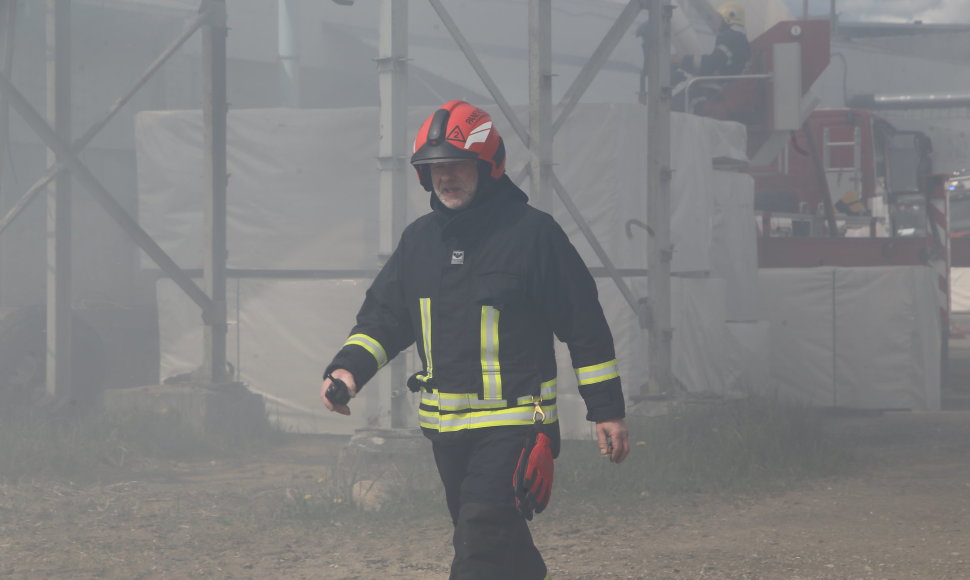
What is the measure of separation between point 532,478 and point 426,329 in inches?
25.1

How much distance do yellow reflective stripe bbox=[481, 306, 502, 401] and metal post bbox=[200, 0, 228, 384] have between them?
6649mm

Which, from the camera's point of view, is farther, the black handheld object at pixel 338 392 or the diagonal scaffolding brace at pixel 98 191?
the diagonal scaffolding brace at pixel 98 191

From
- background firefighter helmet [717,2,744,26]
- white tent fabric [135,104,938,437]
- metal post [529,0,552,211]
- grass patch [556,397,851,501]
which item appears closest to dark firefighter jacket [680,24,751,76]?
background firefighter helmet [717,2,744,26]

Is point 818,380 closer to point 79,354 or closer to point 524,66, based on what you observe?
point 79,354

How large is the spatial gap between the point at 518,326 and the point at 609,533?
9.52 feet

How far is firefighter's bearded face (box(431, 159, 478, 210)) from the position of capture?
13.4ft

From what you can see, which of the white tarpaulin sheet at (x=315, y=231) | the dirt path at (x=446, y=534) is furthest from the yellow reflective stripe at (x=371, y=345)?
the white tarpaulin sheet at (x=315, y=231)

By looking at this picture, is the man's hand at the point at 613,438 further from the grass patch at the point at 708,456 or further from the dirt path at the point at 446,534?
the grass patch at the point at 708,456

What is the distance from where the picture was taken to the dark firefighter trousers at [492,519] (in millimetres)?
3785

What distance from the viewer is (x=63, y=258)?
31.7 feet

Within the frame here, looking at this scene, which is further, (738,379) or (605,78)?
(605,78)

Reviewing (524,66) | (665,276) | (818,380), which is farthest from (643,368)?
(524,66)

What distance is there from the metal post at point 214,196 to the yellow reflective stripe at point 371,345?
6.32 m

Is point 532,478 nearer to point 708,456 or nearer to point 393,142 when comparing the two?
point 708,456
